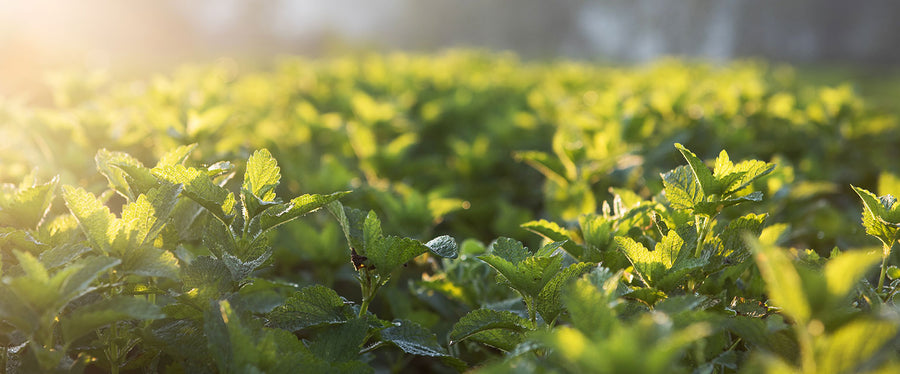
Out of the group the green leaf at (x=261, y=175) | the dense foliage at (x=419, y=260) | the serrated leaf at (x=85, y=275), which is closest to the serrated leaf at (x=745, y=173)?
the dense foliage at (x=419, y=260)

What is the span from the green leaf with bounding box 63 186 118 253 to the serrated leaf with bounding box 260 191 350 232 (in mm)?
266

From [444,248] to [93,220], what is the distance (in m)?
0.66

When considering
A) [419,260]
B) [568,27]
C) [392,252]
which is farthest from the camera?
[568,27]

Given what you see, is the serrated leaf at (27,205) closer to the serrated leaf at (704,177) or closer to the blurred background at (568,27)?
the serrated leaf at (704,177)

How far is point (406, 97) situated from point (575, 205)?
2289 mm

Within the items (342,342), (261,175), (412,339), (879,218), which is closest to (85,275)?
(261,175)

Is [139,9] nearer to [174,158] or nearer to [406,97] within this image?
[406,97]

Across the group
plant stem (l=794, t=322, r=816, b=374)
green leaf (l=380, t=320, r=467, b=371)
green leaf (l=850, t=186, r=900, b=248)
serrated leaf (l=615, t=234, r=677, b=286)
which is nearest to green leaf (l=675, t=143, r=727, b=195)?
serrated leaf (l=615, t=234, r=677, b=286)

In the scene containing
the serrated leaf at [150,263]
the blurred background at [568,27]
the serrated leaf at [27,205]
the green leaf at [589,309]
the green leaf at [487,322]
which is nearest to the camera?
the green leaf at [589,309]

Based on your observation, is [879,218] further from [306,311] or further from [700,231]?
[306,311]

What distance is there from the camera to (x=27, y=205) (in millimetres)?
1285

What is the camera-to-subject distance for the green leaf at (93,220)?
3.64 ft

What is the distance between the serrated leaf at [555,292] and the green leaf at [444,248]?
0.63 feet

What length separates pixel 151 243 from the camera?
3.94ft
